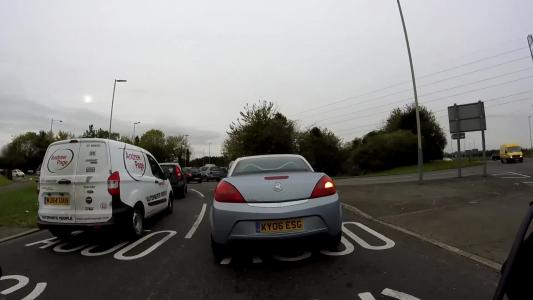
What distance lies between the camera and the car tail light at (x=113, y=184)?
682cm

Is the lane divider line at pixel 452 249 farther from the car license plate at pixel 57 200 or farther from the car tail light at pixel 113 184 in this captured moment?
the car license plate at pixel 57 200

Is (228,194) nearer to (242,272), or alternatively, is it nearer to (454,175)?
(242,272)

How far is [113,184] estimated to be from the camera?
6.88 m

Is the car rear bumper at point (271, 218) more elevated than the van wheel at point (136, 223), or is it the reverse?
the car rear bumper at point (271, 218)

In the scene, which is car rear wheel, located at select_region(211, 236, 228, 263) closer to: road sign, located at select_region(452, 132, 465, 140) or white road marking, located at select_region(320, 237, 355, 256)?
white road marking, located at select_region(320, 237, 355, 256)

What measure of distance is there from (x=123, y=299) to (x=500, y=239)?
5.50 metres

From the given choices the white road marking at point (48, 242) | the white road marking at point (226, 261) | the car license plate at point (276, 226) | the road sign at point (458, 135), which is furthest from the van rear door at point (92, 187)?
the road sign at point (458, 135)

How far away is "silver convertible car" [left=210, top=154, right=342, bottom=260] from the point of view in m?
4.69

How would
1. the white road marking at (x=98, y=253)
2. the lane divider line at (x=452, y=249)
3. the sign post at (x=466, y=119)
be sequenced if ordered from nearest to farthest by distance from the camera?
the lane divider line at (x=452, y=249) < the white road marking at (x=98, y=253) < the sign post at (x=466, y=119)

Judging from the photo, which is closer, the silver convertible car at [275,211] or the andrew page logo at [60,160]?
the silver convertible car at [275,211]

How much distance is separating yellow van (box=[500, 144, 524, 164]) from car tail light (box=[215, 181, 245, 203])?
42.4 m

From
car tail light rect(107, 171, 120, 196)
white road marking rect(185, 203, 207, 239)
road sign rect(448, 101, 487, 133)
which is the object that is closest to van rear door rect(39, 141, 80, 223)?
car tail light rect(107, 171, 120, 196)

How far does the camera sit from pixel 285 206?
477 centimetres

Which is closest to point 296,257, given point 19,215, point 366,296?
point 366,296
